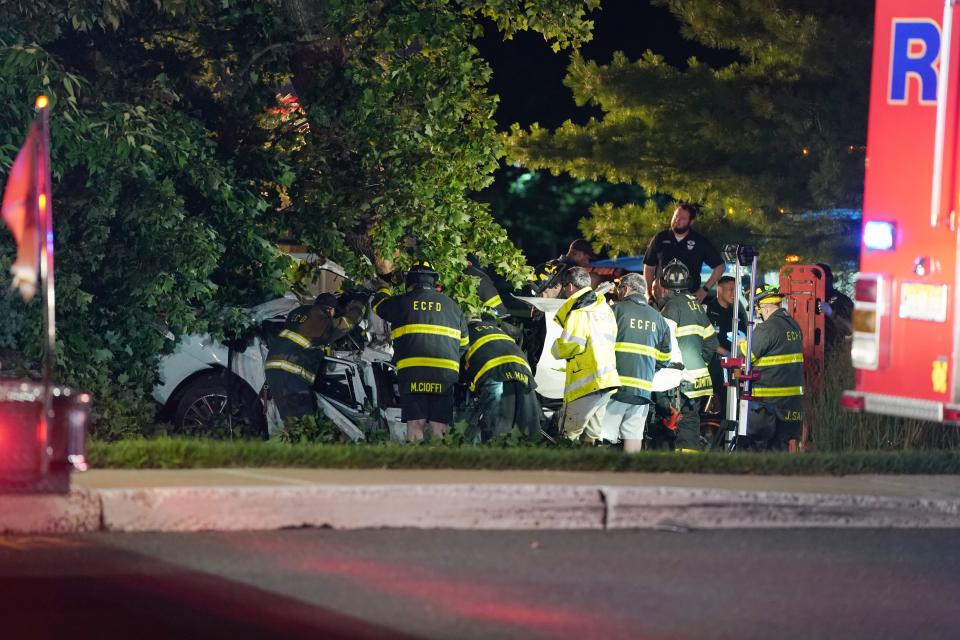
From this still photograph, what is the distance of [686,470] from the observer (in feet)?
34.1

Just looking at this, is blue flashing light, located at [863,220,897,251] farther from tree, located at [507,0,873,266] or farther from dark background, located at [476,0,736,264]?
dark background, located at [476,0,736,264]

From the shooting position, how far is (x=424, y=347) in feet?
41.8

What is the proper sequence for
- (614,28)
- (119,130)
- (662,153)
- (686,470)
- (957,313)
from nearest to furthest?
(957,313) → (686,470) → (119,130) → (662,153) → (614,28)

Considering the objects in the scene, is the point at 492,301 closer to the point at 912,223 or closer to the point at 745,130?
the point at 912,223

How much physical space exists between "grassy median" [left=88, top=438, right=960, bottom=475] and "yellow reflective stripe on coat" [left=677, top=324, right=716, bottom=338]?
10.2ft

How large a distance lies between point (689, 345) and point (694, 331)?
13cm

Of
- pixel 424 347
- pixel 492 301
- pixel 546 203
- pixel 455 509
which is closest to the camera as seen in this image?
pixel 455 509

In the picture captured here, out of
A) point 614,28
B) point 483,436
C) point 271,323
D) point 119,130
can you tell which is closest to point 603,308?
point 483,436

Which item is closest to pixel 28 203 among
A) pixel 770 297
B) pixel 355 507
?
pixel 355 507

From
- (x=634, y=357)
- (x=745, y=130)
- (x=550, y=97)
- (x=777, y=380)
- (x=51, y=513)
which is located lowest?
(x=51, y=513)

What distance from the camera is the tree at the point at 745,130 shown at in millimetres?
20781

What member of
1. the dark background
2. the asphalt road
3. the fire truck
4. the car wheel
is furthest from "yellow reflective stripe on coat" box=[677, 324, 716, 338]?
the dark background

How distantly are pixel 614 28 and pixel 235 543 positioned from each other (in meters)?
27.3

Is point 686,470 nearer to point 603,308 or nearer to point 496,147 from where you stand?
point 603,308
